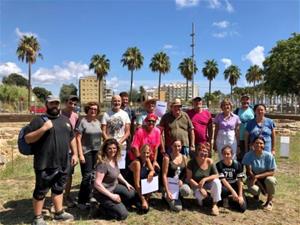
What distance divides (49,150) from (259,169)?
3.26 meters

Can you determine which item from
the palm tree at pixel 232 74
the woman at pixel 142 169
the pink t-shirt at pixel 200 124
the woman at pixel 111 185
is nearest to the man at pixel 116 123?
the woman at pixel 142 169

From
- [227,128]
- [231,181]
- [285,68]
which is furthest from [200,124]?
[285,68]

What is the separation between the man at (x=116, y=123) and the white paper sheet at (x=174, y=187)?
91 centimetres

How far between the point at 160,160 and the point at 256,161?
1.52m

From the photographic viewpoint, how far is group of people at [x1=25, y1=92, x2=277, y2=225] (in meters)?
5.13

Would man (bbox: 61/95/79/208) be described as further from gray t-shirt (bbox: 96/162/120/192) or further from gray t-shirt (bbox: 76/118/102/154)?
gray t-shirt (bbox: 96/162/120/192)

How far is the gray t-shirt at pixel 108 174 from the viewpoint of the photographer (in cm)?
541

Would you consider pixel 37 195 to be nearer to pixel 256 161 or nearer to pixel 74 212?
pixel 74 212

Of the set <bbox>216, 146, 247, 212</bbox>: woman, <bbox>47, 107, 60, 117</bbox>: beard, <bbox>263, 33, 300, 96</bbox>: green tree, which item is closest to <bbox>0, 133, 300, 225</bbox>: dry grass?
<bbox>216, 146, 247, 212</bbox>: woman

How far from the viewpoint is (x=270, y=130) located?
6.57m

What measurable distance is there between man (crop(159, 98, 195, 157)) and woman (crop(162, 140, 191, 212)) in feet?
0.67

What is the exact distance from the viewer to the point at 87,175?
5844mm

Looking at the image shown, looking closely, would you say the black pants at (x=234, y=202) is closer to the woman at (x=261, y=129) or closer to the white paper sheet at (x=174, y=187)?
the white paper sheet at (x=174, y=187)

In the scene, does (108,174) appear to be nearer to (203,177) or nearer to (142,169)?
(142,169)
